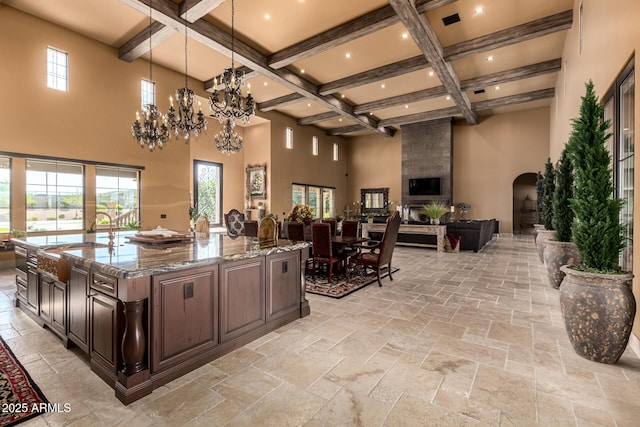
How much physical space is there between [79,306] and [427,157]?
509 inches

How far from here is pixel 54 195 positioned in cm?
618

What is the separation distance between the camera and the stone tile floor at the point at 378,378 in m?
1.74

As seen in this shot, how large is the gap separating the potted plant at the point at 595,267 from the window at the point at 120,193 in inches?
317

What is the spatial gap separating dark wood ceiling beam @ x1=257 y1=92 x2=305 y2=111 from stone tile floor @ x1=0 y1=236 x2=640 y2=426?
7.90 metres

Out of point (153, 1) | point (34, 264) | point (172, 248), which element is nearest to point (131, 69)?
point (153, 1)

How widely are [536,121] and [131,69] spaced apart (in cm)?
1375

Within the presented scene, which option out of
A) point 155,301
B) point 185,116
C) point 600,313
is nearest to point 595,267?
point 600,313

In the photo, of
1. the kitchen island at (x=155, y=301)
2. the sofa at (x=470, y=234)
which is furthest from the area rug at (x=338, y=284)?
the sofa at (x=470, y=234)

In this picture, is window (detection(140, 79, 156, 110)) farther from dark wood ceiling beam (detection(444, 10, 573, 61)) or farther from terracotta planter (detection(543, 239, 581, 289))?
terracotta planter (detection(543, 239, 581, 289))

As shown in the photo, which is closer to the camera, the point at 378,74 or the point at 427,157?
the point at 378,74

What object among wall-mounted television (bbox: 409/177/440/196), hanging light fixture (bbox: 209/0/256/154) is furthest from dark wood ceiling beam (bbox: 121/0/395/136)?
wall-mounted television (bbox: 409/177/440/196)

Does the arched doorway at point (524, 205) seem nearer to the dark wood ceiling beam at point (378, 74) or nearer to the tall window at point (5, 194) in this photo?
the dark wood ceiling beam at point (378, 74)

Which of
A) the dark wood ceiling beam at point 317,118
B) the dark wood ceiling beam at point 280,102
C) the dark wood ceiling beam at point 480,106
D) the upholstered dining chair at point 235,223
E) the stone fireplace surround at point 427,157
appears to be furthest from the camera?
the stone fireplace surround at point 427,157

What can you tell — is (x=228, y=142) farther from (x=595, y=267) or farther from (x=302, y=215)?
(x=595, y=267)
